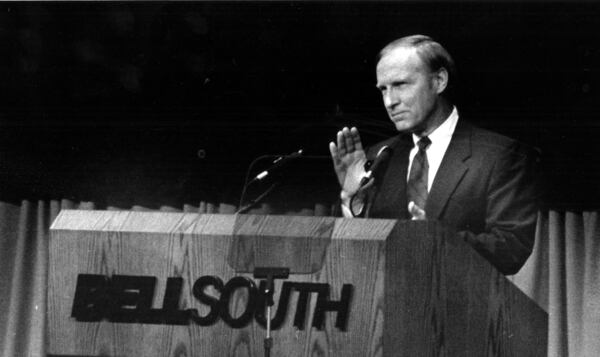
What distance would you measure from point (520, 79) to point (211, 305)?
2.32 m

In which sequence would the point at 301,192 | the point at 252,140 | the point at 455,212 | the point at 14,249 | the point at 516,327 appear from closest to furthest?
the point at 516,327
the point at 455,212
the point at 252,140
the point at 301,192
the point at 14,249

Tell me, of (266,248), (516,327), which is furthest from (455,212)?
(266,248)

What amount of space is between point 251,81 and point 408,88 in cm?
131

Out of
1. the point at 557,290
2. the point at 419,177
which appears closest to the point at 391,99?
the point at 419,177

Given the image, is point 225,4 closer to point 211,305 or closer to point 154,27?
point 154,27

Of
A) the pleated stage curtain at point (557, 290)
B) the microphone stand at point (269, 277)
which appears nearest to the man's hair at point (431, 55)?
the microphone stand at point (269, 277)

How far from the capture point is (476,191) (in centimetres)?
234

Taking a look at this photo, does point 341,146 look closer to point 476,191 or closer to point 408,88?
point 476,191

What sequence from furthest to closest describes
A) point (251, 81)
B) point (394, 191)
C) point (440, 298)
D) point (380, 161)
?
point (251, 81) → point (394, 191) → point (380, 161) → point (440, 298)

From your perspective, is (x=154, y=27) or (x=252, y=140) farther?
(x=252, y=140)

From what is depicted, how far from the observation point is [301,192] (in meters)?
4.43

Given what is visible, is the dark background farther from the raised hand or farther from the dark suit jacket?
the raised hand

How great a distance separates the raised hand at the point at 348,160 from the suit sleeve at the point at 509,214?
0.85 ft

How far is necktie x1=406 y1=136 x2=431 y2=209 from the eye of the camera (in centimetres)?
235
